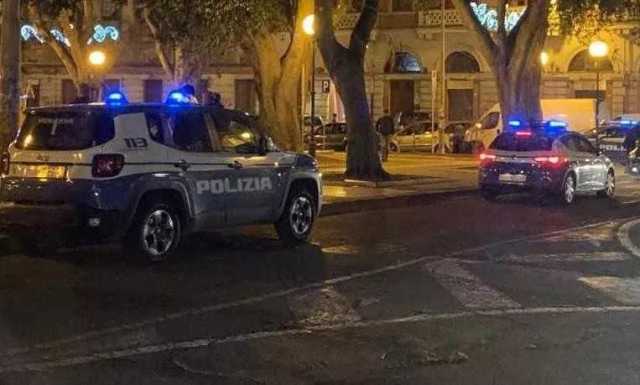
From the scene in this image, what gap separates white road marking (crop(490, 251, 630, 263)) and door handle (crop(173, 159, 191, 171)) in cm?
366

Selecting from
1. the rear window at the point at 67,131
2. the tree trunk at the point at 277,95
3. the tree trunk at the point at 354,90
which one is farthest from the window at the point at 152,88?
the rear window at the point at 67,131

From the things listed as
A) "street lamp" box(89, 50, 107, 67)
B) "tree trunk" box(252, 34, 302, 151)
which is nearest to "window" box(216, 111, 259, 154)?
"tree trunk" box(252, 34, 302, 151)

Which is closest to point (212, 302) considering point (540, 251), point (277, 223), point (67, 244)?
point (67, 244)

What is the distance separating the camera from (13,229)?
1066 centimetres

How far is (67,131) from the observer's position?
1056 cm

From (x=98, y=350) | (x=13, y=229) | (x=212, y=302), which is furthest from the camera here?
(x=13, y=229)

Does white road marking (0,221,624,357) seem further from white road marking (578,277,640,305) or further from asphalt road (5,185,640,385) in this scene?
white road marking (578,277,640,305)

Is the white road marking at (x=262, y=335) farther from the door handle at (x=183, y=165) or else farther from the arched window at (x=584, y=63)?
the arched window at (x=584, y=63)

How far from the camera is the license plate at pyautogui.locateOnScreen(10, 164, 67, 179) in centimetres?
1037

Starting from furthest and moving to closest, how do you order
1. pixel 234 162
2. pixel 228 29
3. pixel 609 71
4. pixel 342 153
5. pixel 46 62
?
1. pixel 46 62
2. pixel 609 71
3. pixel 342 153
4. pixel 228 29
5. pixel 234 162

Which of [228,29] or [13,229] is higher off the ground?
[228,29]

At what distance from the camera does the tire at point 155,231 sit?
424 inches

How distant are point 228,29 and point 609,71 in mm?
26990

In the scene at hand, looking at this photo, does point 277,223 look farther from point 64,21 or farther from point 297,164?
point 64,21
